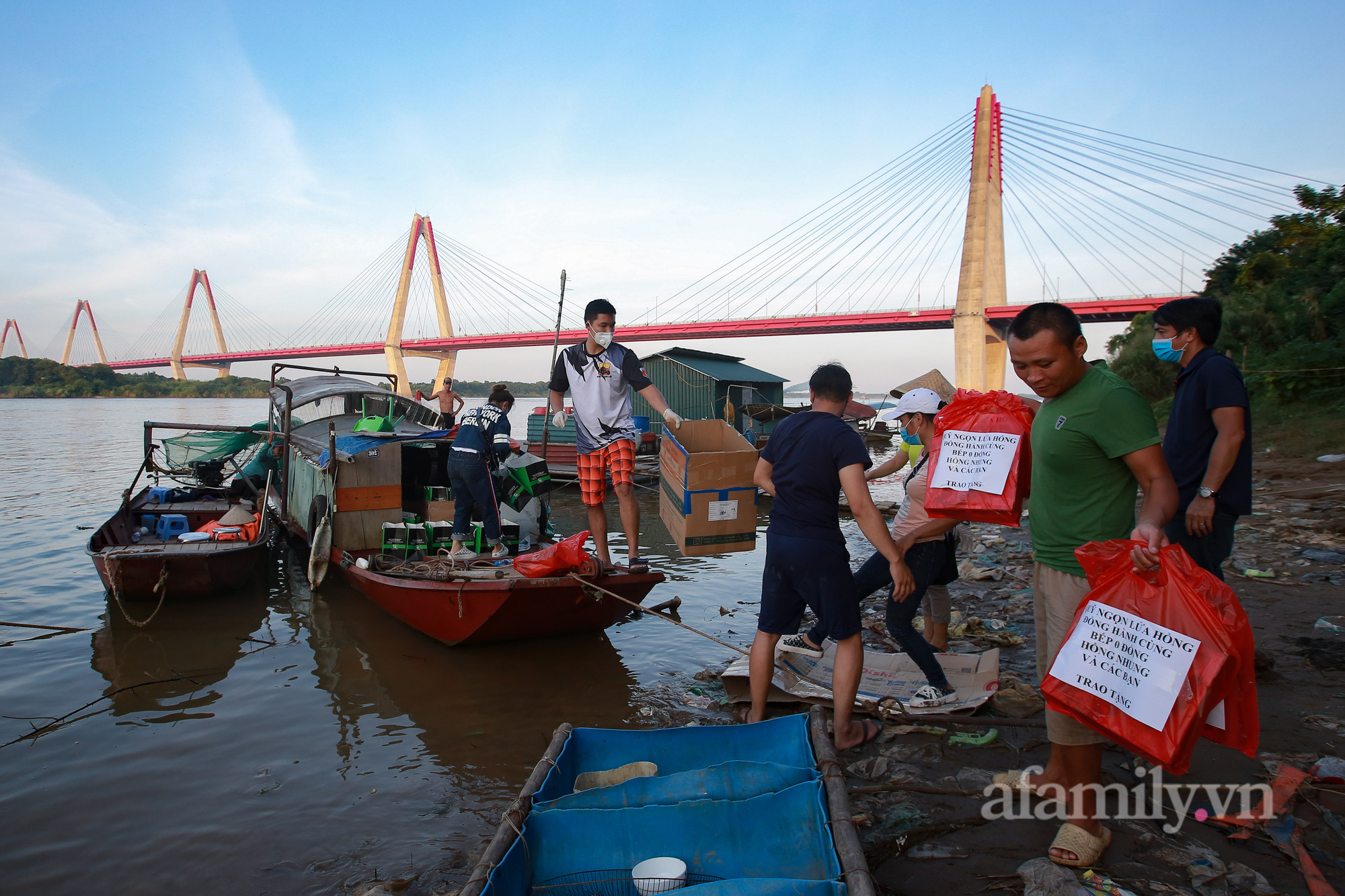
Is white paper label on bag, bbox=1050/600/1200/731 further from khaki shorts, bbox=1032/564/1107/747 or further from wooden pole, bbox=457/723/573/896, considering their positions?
wooden pole, bbox=457/723/573/896

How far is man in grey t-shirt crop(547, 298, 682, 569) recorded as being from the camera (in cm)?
464

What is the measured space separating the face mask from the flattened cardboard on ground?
1.79 meters

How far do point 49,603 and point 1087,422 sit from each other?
31.4 ft

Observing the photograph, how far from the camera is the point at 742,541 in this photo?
14.3 ft

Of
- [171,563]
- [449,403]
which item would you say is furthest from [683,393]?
[171,563]

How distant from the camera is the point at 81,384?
65875 mm

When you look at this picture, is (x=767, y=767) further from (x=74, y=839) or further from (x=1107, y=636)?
(x=74, y=839)

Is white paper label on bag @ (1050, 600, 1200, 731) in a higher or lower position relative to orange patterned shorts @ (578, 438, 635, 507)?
lower

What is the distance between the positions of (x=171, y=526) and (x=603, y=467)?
A: 6.07 meters

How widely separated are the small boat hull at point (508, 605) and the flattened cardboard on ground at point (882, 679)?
119 centimetres

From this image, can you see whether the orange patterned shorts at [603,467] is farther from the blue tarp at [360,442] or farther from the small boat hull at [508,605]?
the blue tarp at [360,442]

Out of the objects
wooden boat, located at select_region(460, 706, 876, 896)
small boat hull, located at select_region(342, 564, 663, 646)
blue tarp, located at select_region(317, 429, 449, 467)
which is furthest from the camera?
blue tarp, located at select_region(317, 429, 449, 467)

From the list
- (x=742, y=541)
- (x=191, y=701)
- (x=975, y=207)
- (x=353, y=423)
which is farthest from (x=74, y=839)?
(x=975, y=207)

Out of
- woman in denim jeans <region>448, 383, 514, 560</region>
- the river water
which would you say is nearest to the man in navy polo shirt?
the river water
